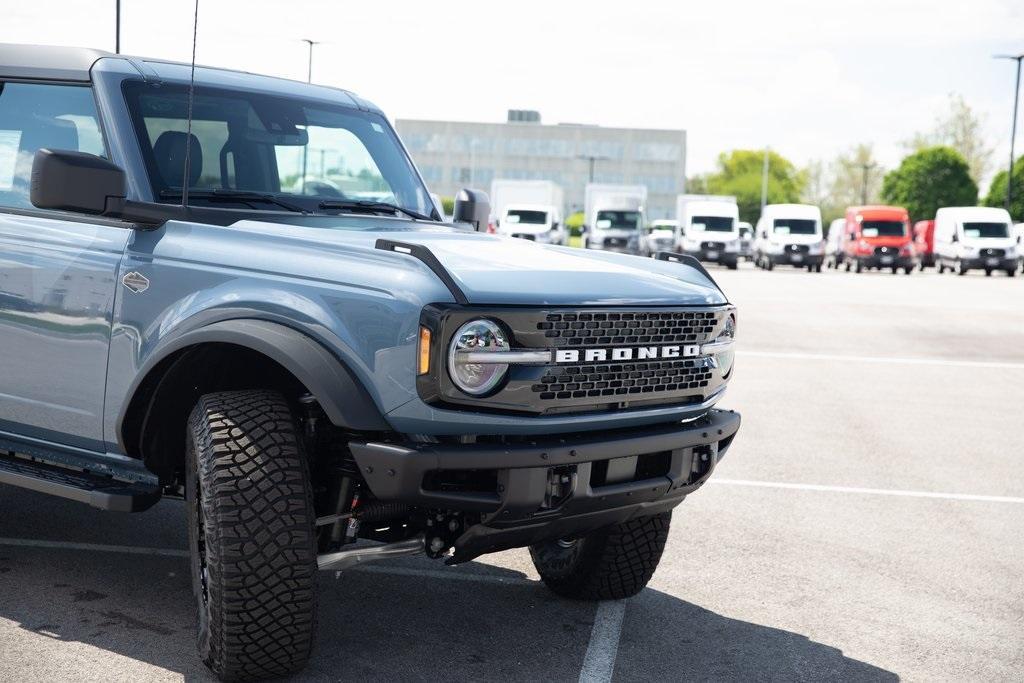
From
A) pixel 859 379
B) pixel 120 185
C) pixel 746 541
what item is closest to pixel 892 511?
pixel 746 541

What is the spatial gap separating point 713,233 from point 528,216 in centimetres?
695

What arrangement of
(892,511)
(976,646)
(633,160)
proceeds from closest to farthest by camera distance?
1. (976,646)
2. (892,511)
3. (633,160)

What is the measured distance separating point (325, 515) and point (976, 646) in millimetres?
2486

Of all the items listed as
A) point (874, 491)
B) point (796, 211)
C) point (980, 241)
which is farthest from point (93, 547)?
point (796, 211)

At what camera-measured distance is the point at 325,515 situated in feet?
14.7

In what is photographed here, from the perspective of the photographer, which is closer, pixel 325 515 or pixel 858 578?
pixel 325 515

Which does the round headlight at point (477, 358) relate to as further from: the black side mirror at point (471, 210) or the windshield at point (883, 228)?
the windshield at point (883, 228)

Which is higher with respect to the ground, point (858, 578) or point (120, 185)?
point (120, 185)

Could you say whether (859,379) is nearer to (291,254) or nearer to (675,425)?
(675,425)

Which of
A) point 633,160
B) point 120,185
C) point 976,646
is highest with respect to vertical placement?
point 633,160

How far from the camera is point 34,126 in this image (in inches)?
211

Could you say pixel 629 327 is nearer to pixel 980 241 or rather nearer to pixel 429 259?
pixel 429 259

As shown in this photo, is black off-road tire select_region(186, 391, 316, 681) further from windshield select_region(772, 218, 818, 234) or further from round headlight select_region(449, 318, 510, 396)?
windshield select_region(772, 218, 818, 234)

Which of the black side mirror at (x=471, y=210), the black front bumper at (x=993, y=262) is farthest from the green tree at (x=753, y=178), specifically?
the black side mirror at (x=471, y=210)
